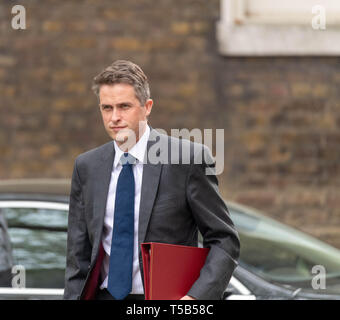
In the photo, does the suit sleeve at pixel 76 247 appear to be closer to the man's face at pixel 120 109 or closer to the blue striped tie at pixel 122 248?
the blue striped tie at pixel 122 248

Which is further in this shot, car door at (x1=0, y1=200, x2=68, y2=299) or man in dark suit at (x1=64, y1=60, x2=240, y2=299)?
car door at (x1=0, y1=200, x2=68, y2=299)

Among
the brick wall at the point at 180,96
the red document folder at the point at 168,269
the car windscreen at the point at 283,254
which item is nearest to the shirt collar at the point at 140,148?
the red document folder at the point at 168,269

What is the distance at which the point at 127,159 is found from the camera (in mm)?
2715

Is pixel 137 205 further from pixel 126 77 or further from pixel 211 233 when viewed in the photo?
pixel 126 77

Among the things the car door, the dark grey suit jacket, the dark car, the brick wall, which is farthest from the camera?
the brick wall

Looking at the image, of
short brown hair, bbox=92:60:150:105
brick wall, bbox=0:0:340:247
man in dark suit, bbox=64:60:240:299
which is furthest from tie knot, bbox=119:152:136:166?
→ brick wall, bbox=0:0:340:247

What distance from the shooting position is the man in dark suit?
8.43 feet

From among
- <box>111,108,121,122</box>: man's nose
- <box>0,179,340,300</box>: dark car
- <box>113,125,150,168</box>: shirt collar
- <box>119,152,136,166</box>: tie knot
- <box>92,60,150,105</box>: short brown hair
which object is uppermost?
<box>92,60,150,105</box>: short brown hair

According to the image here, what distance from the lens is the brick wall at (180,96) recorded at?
7871 millimetres

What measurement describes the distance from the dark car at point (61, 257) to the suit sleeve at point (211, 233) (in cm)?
108

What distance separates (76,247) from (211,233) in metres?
0.53

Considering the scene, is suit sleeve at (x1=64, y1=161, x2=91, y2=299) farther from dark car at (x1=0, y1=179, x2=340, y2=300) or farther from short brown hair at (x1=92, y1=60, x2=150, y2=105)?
dark car at (x1=0, y1=179, x2=340, y2=300)

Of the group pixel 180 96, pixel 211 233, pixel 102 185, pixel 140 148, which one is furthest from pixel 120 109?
pixel 180 96

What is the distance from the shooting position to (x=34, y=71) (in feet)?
25.9
